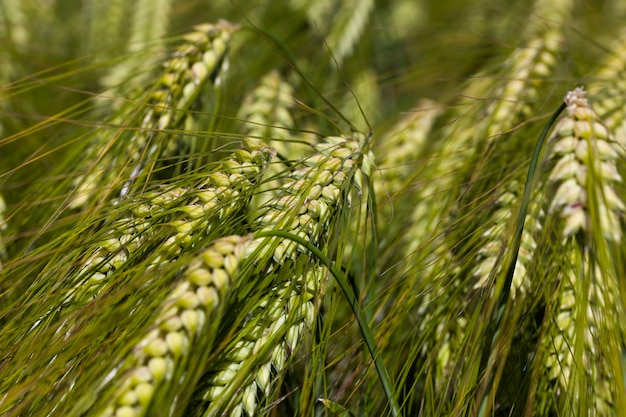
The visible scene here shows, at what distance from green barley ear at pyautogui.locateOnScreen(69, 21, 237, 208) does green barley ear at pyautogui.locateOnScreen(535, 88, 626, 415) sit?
1.41 feet

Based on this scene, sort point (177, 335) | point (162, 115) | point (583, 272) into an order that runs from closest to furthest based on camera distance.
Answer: point (177, 335) → point (583, 272) → point (162, 115)

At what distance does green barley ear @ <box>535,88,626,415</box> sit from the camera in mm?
603

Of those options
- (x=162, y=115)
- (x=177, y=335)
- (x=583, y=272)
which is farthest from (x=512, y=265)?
(x=162, y=115)

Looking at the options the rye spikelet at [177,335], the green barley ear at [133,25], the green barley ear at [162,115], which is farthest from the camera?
the green barley ear at [133,25]

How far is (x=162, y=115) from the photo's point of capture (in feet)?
2.85

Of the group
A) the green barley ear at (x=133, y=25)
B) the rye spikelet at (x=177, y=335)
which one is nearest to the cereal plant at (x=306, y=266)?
the rye spikelet at (x=177, y=335)

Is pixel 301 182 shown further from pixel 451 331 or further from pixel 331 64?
pixel 331 64

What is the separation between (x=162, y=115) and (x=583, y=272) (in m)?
0.51

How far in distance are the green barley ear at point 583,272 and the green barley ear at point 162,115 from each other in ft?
1.41

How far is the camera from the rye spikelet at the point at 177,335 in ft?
1.55

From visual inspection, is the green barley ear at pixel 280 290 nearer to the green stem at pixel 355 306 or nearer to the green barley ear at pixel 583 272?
the green stem at pixel 355 306

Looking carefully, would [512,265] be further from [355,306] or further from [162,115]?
[162,115]

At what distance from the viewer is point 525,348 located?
30.5 inches

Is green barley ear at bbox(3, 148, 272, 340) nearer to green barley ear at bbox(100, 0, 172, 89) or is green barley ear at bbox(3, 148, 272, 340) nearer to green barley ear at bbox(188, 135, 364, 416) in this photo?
green barley ear at bbox(188, 135, 364, 416)
